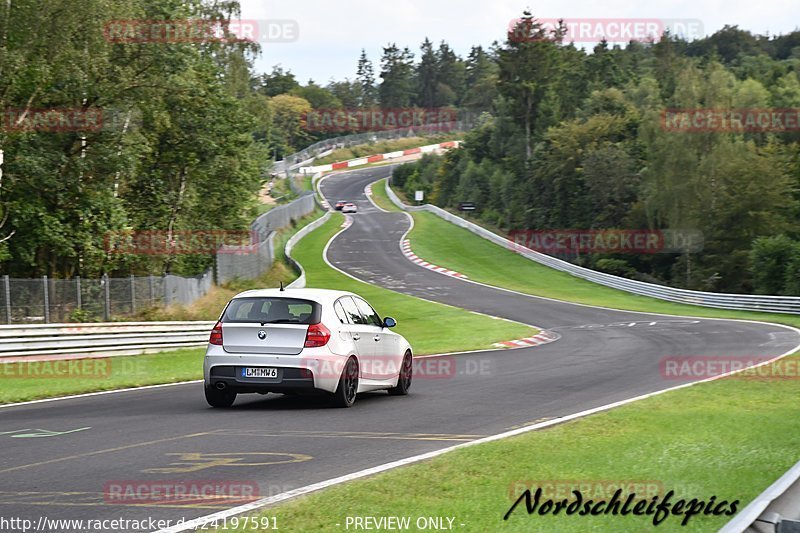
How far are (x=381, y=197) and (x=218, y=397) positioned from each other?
102 metres

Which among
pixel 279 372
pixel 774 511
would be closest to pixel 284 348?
pixel 279 372

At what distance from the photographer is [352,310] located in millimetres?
14023

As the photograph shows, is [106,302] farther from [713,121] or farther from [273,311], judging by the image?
[713,121]

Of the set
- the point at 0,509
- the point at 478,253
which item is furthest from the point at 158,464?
the point at 478,253

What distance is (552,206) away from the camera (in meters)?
83.3

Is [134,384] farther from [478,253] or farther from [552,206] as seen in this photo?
[552,206]

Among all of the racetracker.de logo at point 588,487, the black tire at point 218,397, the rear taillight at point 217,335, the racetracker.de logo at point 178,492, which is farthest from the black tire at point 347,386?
the racetracker.de logo at point 588,487

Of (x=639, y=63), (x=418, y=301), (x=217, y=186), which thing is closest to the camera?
(x=217, y=186)

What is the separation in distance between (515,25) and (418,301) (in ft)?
213

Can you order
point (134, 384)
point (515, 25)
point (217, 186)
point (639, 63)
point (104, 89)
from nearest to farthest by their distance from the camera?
point (134, 384) < point (104, 89) < point (217, 186) < point (515, 25) < point (639, 63)

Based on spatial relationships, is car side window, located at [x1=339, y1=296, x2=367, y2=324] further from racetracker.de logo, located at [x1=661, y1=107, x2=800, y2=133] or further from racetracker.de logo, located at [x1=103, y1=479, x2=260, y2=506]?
racetracker.de logo, located at [x1=661, y1=107, x2=800, y2=133]

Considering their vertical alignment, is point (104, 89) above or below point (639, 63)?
below

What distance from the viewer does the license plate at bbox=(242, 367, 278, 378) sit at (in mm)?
12562

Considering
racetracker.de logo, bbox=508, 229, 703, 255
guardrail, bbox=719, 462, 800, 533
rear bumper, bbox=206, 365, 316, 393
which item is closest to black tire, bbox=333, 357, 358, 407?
rear bumper, bbox=206, 365, 316, 393
